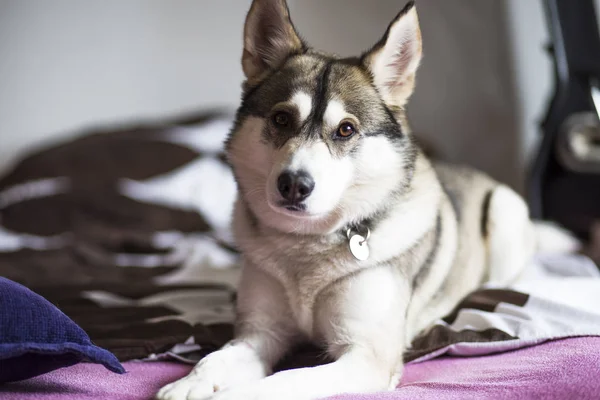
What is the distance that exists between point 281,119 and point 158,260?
1363mm

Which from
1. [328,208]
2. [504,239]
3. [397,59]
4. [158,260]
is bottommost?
[158,260]

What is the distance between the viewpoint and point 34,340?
3.71 ft

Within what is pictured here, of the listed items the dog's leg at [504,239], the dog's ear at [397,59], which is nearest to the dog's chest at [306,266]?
the dog's ear at [397,59]

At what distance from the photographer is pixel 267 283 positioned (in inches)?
60.2

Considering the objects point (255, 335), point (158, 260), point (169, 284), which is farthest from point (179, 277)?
point (255, 335)

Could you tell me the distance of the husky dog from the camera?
136 cm

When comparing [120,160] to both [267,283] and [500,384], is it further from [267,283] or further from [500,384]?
[500,384]

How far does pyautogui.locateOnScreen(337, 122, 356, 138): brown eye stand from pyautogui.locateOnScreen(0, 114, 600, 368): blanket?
15.0 inches

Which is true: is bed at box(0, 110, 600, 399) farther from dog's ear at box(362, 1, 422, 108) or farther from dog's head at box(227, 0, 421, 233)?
dog's ear at box(362, 1, 422, 108)

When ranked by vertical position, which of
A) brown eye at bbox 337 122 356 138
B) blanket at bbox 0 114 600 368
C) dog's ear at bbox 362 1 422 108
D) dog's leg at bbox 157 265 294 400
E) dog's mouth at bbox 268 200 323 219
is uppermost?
dog's ear at bbox 362 1 422 108

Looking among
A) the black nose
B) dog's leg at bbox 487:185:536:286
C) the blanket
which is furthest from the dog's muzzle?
dog's leg at bbox 487:185:536:286

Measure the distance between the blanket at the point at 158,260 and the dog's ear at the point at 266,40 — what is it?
27 cm

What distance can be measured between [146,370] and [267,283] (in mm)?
344

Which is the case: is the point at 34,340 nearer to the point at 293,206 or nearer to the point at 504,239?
the point at 293,206
